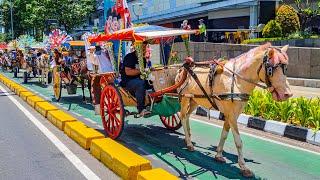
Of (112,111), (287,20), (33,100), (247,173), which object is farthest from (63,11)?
(247,173)

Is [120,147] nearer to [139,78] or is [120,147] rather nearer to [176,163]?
[176,163]

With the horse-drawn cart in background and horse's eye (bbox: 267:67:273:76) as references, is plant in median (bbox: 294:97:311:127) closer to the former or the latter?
the horse-drawn cart in background

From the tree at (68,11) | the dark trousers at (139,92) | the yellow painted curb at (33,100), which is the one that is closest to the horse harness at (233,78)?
the dark trousers at (139,92)

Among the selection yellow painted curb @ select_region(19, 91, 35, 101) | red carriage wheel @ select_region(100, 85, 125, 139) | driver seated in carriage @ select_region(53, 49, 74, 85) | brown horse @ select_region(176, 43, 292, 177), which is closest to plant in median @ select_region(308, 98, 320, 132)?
brown horse @ select_region(176, 43, 292, 177)

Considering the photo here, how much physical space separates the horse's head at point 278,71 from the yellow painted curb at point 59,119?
5.55m

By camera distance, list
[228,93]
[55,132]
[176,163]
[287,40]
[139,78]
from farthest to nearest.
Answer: [287,40], [55,132], [139,78], [176,163], [228,93]

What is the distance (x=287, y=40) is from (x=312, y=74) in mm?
3122

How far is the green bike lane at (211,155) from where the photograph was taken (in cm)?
701

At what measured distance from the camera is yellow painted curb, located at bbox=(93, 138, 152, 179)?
21.5ft

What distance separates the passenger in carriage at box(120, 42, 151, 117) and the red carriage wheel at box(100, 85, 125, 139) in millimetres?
288

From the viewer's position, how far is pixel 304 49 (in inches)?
712

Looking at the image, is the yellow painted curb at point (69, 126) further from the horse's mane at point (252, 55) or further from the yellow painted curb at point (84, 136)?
the horse's mane at point (252, 55)

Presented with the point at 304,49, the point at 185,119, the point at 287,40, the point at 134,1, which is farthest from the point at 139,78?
the point at 134,1

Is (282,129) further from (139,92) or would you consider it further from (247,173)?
(247,173)
